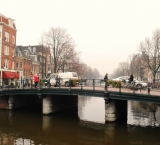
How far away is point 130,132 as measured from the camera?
16.3 m

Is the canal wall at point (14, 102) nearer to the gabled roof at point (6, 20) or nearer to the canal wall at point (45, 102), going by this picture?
the canal wall at point (45, 102)

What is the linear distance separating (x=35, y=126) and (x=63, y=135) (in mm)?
3902

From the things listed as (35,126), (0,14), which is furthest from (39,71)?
(35,126)

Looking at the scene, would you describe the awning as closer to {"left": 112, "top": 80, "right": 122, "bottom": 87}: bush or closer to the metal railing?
the metal railing

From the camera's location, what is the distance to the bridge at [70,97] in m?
17.7

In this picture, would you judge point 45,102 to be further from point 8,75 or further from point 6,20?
point 6,20

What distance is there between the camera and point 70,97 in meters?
28.7

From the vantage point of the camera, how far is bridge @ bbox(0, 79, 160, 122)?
17.7 meters

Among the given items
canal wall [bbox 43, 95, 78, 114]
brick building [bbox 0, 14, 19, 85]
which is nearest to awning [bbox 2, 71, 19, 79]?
brick building [bbox 0, 14, 19, 85]

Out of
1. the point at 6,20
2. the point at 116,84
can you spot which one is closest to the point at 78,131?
the point at 116,84

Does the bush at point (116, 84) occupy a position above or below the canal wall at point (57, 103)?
above

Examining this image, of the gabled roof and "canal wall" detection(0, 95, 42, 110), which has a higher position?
the gabled roof

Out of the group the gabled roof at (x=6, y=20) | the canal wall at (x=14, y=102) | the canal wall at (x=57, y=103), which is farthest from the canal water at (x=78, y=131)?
the gabled roof at (x=6, y=20)

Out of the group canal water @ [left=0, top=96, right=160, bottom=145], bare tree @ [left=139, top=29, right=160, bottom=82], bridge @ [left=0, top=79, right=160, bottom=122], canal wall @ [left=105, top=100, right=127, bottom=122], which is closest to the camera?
canal water @ [left=0, top=96, right=160, bottom=145]
